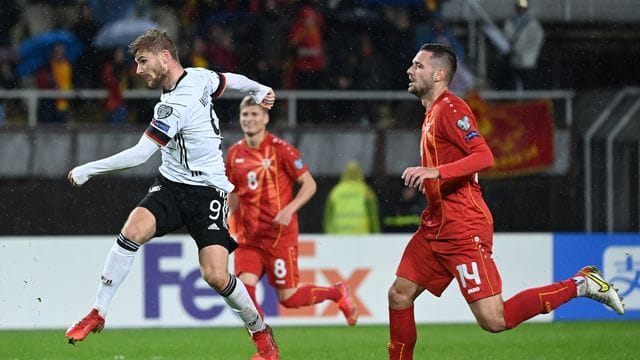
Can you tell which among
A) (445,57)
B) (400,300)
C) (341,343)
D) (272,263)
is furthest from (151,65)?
(341,343)

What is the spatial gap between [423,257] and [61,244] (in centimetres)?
573

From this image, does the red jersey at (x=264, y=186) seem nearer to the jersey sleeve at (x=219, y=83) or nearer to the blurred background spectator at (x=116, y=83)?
the jersey sleeve at (x=219, y=83)

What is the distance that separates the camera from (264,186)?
968 centimetres

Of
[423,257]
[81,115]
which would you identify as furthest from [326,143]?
[423,257]

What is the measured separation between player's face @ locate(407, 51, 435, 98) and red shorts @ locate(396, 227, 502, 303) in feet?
2.76

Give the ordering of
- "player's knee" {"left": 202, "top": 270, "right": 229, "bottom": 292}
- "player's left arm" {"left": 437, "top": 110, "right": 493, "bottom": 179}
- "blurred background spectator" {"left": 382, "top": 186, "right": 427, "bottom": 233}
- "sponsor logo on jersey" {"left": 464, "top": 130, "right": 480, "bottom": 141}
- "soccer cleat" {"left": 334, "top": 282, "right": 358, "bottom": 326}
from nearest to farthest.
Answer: "player's left arm" {"left": 437, "top": 110, "right": 493, "bottom": 179}, "sponsor logo on jersey" {"left": 464, "top": 130, "right": 480, "bottom": 141}, "player's knee" {"left": 202, "top": 270, "right": 229, "bottom": 292}, "soccer cleat" {"left": 334, "top": 282, "right": 358, "bottom": 326}, "blurred background spectator" {"left": 382, "top": 186, "right": 427, "bottom": 233}

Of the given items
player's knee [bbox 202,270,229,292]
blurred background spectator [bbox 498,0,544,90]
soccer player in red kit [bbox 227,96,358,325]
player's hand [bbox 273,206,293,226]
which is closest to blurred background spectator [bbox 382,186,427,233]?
blurred background spectator [bbox 498,0,544,90]

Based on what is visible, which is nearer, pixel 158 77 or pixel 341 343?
pixel 158 77

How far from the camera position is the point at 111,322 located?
1194 cm

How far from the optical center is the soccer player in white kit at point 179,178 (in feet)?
24.8

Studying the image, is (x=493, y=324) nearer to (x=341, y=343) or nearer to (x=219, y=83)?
(x=219, y=83)

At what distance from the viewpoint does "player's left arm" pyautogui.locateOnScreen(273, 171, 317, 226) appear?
918 centimetres

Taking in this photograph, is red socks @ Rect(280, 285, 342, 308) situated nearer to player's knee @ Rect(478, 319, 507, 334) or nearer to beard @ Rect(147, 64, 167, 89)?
beard @ Rect(147, 64, 167, 89)

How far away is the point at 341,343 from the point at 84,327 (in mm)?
3363
